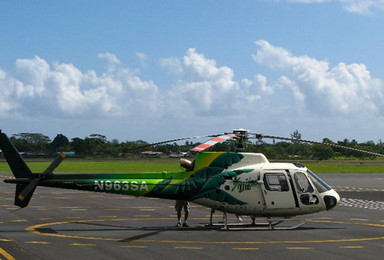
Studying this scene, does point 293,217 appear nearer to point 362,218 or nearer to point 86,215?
point 362,218

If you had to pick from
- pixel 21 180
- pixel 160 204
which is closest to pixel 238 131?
pixel 21 180

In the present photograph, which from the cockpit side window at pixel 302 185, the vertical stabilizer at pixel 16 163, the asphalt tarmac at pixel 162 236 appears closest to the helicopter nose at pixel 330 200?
the cockpit side window at pixel 302 185

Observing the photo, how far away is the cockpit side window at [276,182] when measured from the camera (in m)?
22.8

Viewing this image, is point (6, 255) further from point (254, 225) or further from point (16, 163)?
point (254, 225)

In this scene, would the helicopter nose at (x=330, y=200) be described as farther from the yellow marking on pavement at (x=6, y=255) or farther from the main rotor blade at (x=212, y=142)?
the yellow marking on pavement at (x=6, y=255)

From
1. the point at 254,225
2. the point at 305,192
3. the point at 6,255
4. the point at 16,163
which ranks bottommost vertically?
the point at 6,255

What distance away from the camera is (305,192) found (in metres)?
22.9

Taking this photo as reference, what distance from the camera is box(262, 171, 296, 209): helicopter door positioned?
74.5ft

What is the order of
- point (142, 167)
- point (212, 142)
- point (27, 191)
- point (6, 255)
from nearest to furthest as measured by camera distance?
point (6, 255)
point (212, 142)
point (27, 191)
point (142, 167)

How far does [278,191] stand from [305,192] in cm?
126

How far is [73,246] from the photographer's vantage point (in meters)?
18.4

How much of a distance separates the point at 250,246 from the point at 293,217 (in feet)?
17.8

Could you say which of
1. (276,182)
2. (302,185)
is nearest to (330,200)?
(302,185)

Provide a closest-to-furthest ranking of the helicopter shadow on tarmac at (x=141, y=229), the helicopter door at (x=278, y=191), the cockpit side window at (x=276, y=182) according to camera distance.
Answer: the helicopter shadow on tarmac at (x=141, y=229) → the helicopter door at (x=278, y=191) → the cockpit side window at (x=276, y=182)
